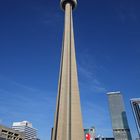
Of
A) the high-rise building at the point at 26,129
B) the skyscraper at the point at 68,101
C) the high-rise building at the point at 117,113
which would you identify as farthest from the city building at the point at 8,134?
the high-rise building at the point at 117,113

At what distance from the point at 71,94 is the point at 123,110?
14682 cm

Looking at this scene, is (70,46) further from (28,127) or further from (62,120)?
(28,127)

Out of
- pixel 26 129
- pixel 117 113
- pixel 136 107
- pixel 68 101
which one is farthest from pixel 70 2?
pixel 117 113

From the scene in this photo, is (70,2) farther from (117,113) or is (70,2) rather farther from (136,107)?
(117,113)

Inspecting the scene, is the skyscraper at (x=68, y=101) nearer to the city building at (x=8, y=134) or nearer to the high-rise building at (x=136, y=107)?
the city building at (x=8, y=134)

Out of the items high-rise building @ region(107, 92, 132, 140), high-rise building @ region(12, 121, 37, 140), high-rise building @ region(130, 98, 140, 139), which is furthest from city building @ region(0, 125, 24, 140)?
high-rise building @ region(107, 92, 132, 140)

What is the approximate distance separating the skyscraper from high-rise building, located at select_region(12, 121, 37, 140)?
395ft

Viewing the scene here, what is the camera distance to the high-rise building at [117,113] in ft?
534

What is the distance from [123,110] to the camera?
557 feet

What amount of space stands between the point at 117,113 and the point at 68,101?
14718 cm

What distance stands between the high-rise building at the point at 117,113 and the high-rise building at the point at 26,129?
2700 inches

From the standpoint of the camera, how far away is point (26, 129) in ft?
489

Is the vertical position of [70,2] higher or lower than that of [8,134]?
higher

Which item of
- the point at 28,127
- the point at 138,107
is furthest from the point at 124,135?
the point at 28,127
